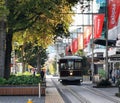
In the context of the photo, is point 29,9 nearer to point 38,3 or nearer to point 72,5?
point 38,3

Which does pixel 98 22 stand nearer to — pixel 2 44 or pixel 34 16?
pixel 34 16

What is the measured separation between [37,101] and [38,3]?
10.7m

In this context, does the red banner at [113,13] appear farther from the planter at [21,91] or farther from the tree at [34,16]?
the planter at [21,91]

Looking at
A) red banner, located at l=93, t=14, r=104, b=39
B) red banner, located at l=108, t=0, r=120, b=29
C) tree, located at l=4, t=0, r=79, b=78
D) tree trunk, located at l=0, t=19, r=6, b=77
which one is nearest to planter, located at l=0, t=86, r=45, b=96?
tree trunk, located at l=0, t=19, r=6, b=77

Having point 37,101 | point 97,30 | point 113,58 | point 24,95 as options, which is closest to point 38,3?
point 24,95

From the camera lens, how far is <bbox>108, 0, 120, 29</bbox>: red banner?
135 feet

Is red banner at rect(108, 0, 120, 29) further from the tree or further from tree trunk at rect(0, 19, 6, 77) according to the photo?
Result: tree trunk at rect(0, 19, 6, 77)

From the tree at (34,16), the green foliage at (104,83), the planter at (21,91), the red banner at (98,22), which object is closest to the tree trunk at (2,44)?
the tree at (34,16)

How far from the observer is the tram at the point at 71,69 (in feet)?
194

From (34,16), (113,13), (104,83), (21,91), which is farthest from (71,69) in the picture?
(21,91)

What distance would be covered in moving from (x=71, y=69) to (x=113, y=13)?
17.9m

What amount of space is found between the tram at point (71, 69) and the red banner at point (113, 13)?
16.8 meters

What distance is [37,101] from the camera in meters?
27.1

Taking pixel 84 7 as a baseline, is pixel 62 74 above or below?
below
